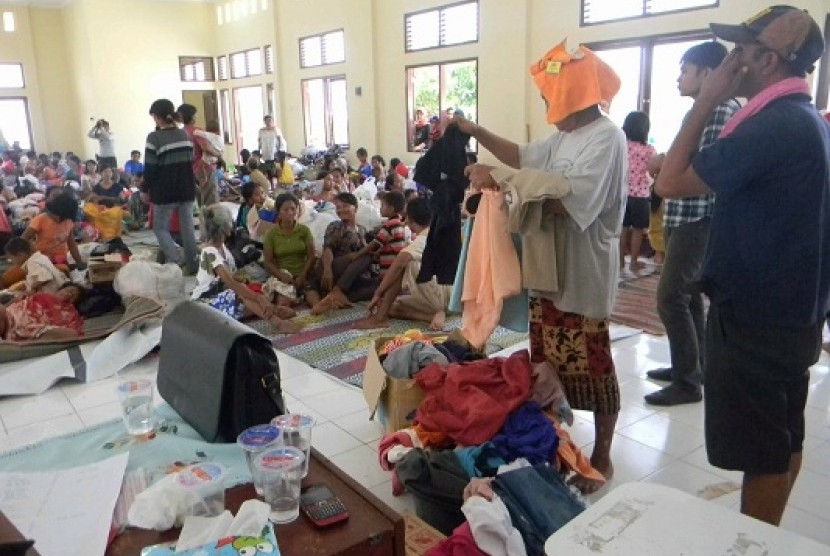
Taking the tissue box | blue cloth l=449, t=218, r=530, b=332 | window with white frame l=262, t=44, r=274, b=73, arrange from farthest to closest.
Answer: window with white frame l=262, t=44, r=274, b=73, blue cloth l=449, t=218, r=530, b=332, the tissue box

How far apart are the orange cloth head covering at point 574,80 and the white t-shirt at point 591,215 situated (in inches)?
3.1

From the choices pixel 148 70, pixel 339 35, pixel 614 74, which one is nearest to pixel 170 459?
pixel 614 74

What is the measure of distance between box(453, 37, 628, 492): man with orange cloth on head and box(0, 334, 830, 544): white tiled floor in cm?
36

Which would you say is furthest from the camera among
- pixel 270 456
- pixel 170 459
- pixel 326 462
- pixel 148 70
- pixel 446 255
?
pixel 148 70

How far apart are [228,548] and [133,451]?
717 millimetres

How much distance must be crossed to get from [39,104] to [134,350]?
14001 millimetres

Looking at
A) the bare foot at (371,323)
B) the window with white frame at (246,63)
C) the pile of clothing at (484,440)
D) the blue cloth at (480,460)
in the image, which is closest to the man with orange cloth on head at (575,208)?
the pile of clothing at (484,440)

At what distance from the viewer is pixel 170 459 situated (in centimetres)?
159

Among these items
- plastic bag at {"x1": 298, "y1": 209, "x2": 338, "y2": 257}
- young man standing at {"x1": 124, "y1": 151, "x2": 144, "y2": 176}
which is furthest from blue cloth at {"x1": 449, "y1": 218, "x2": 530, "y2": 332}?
young man standing at {"x1": 124, "y1": 151, "x2": 144, "y2": 176}

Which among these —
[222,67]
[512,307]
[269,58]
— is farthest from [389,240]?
[222,67]

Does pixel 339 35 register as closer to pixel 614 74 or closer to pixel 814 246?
pixel 614 74

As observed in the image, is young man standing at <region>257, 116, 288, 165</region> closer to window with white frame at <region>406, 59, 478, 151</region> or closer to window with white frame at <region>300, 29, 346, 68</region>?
window with white frame at <region>300, 29, 346, 68</region>

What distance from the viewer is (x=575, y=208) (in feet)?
6.29

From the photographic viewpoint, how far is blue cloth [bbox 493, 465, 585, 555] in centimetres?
158
